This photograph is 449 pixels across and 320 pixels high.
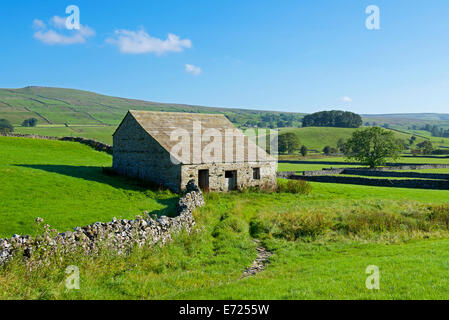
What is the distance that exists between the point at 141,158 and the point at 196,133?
5.03 metres

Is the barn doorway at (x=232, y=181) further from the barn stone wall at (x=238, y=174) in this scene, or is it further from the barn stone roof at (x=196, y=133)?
the barn stone roof at (x=196, y=133)

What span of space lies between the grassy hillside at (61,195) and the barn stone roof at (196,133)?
402cm

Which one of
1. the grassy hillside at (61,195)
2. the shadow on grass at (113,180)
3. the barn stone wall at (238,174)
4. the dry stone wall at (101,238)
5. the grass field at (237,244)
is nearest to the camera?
the grass field at (237,244)

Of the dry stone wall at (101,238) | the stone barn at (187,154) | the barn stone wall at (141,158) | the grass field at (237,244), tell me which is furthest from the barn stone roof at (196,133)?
the dry stone wall at (101,238)

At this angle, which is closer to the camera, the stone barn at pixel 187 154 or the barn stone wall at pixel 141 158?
the barn stone wall at pixel 141 158

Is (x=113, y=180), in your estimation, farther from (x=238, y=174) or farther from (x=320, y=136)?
(x=320, y=136)

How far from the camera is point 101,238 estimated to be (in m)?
10.7

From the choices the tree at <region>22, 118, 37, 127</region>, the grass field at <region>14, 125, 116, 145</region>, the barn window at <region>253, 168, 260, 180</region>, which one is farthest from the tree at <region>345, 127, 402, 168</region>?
the tree at <region>22, 118, 37, 127</region>

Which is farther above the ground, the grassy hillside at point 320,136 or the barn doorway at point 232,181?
the grassy hillside at point 320,136

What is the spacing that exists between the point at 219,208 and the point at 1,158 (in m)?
20.1

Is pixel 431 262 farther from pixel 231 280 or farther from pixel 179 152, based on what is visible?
pixel 179 152

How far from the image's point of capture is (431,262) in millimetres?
10305

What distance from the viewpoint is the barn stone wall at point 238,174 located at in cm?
2509
